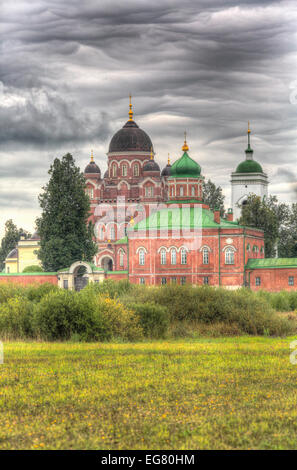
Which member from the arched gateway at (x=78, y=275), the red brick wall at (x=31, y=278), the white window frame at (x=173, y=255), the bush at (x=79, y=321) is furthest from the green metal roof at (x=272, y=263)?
the bush at (x=79, y=321)

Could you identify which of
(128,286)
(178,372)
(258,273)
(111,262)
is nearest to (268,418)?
(178,372)

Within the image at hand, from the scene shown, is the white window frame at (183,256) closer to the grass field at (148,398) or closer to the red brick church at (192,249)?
the red brick church at (192,249)

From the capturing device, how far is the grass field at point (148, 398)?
8469 millimetres

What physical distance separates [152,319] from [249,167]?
72.3 m

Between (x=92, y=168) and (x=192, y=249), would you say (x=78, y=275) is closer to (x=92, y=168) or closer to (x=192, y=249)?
(x=192, y=249)

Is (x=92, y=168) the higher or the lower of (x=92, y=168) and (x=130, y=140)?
the lower

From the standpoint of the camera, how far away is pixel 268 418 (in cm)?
945

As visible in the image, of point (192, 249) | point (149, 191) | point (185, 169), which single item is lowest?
point (192, 249)

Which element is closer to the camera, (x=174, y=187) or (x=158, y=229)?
(x=158, y=229)

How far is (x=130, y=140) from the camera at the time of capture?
76.9m

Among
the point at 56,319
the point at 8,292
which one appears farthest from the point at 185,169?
the point at 56,319
